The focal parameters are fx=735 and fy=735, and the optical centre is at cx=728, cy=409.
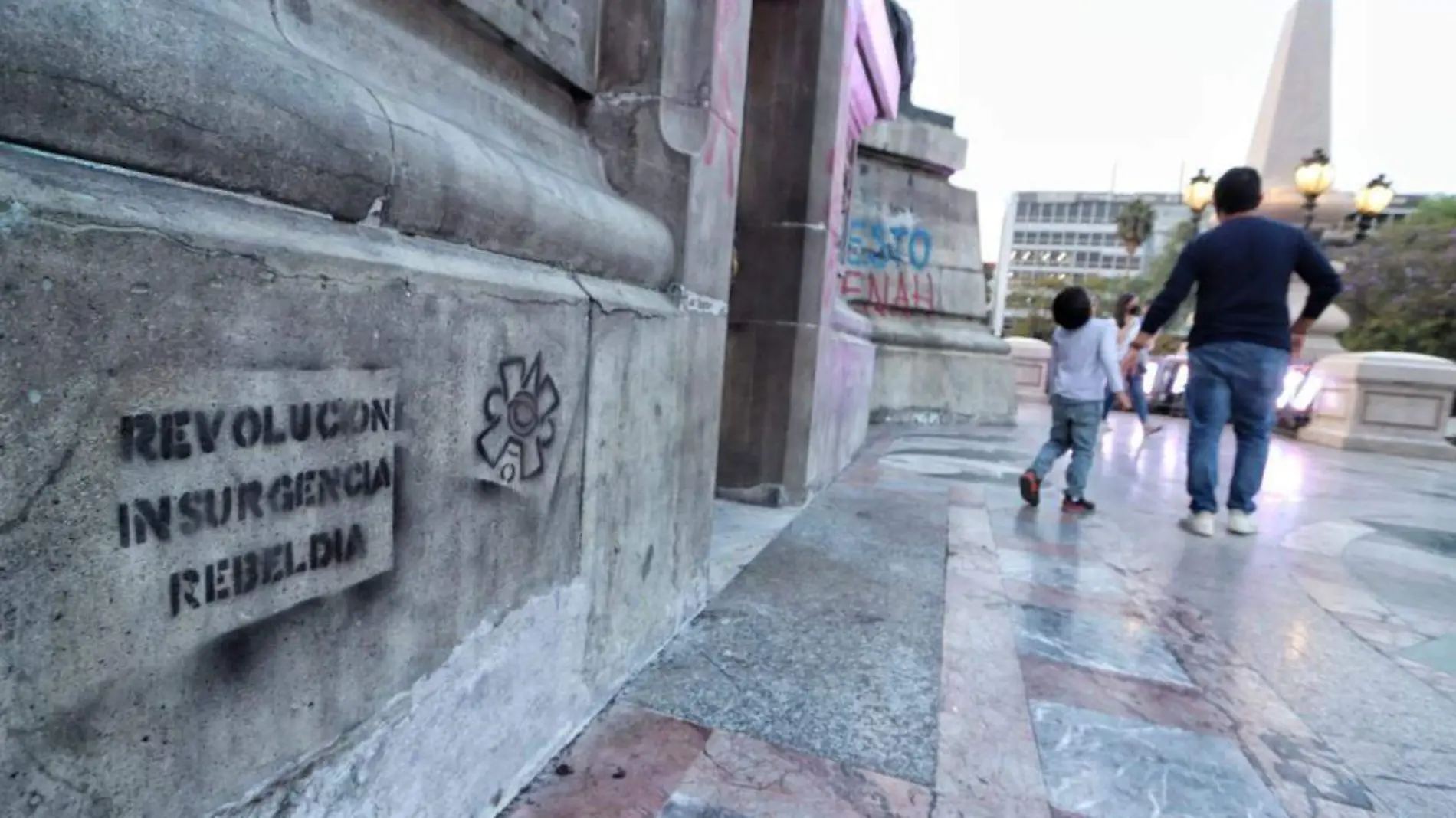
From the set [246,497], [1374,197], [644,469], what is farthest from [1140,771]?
[1374,197]

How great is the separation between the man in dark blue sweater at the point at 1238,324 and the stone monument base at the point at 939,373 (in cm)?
552

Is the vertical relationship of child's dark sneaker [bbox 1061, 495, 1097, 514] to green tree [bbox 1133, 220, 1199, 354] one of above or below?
below

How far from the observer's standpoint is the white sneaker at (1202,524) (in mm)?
4332

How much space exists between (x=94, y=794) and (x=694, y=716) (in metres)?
1.36

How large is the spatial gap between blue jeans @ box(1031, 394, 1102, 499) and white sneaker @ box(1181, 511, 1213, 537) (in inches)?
24.8

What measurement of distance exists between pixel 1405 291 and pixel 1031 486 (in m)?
25.8

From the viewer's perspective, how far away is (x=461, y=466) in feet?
4.72

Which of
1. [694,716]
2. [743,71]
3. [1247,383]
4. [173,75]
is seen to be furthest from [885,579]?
[173,75]

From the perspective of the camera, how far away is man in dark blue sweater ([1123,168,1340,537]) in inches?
161

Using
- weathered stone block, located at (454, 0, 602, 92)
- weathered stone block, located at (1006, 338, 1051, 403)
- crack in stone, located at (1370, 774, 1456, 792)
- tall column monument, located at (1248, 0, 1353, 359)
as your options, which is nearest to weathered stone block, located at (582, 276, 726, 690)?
weathered stone block, located at (454, 0, 602, 92)

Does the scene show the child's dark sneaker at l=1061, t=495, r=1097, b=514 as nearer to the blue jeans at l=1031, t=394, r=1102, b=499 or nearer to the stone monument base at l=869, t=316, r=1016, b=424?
the blue jeans at l=1031, t=394, r=1102, b=499

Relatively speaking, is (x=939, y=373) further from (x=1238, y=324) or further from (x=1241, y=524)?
(x=1238, y=324)

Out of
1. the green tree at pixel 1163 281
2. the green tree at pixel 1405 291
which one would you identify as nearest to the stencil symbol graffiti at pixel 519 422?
the green tree at pixel 1405 291

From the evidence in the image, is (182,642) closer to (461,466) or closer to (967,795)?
(461,466)
